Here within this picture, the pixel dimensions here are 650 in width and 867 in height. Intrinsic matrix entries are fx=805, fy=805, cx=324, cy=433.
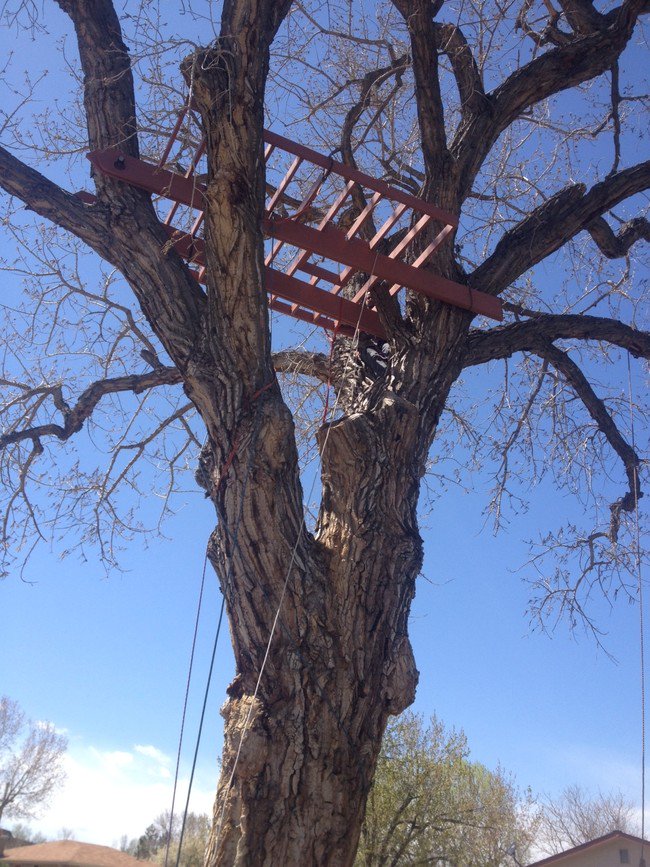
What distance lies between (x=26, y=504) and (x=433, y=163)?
10.4 ft

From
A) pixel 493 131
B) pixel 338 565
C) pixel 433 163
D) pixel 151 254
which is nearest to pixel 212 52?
pixel 151 254

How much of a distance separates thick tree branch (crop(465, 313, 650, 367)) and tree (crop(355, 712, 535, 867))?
12053mm

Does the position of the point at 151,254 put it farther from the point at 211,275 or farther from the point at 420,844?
the point at 420,844

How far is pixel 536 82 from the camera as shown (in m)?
4.93

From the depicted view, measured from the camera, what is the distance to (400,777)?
1620cm

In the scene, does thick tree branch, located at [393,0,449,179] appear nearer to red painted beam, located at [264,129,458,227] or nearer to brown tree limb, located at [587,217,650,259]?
red painted beam, located at [264,129,458,227]

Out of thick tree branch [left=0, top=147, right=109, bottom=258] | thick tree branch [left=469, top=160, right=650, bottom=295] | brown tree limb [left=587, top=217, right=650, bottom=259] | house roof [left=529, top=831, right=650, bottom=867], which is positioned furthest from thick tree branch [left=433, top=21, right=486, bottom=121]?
house roof [left=529, top=831, right=650, bottom=867]

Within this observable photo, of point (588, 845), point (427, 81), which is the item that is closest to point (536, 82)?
point (427, 81)

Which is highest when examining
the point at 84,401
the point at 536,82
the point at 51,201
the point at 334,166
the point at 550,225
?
the point at 536,82

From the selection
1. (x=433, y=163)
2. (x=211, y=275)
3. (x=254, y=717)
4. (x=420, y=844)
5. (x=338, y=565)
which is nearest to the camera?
(x=254, y=717)

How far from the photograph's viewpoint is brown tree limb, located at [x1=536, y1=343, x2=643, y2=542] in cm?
516

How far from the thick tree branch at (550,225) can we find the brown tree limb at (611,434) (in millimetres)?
689

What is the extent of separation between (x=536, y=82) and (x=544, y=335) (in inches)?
61.0

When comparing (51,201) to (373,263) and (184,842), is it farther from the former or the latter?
(184,842)
